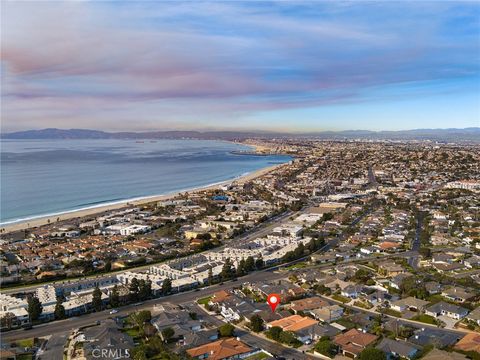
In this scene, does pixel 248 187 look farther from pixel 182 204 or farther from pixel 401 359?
pixel 401 359

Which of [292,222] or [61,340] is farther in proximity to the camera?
[292,222]

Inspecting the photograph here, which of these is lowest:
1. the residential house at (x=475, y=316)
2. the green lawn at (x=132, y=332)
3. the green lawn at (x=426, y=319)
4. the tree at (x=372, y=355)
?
the green lawn at (x=132, y=332)

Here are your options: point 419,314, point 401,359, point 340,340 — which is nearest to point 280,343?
point 340,340

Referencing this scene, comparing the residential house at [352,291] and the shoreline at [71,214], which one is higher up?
the residential house at [352,291]

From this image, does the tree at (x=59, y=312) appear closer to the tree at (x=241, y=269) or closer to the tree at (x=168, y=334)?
the tree at (x=168, y=334)

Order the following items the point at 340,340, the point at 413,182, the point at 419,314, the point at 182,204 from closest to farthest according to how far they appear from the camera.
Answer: the point at 340,340
the point at 419,314
the point at 182,204
the point at 413,182

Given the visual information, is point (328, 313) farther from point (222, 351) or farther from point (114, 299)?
point (114, 299)

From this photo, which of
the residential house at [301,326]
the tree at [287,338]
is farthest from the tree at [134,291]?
the tree at [287,338]

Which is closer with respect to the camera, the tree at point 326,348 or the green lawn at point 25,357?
the tree at point 326,348
